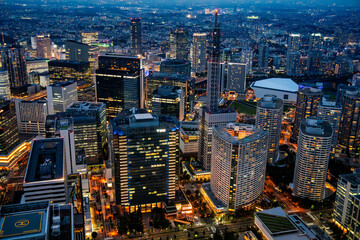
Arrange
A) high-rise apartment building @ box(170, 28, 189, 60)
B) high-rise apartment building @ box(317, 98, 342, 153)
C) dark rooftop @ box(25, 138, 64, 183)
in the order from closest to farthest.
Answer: dark rooftop @ box(25, 138, 64, 183) < high-rise apartment building @ box(317, 98, 342, 153) < high-rise apartment building @ box(170, 28, 189, 60)

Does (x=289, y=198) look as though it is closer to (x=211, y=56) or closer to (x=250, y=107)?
(x=211, y=56)

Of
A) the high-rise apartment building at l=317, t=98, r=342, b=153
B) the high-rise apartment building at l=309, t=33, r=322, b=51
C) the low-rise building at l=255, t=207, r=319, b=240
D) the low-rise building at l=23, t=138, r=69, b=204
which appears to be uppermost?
the high-rise apartment building at l=309, t=33, r=322, b=51

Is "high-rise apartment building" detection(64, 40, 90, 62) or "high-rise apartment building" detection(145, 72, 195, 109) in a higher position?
"high-rise apartment building" detection(64, 40, 90, 62)

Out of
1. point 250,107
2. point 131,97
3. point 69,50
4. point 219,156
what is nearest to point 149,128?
point 219,156

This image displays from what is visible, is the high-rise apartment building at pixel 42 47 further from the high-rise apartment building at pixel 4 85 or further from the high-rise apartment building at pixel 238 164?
the high-rise apartment building at pixel 238 164

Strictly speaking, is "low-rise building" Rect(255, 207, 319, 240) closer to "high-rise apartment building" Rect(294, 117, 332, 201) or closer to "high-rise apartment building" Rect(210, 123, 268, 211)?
"high-rise apartment building" Rect(210, 123, 268, 211)

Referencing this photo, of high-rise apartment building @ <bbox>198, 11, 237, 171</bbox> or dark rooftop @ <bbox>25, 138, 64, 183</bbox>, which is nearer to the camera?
dark rooftop @ <bbox>25, 138, 64, 183</bbox>

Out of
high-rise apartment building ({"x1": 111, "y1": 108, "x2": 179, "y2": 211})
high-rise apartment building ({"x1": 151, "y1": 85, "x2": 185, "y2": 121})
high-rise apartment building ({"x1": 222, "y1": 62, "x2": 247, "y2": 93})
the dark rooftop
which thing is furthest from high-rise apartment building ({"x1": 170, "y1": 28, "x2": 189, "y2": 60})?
the dark rooftop
